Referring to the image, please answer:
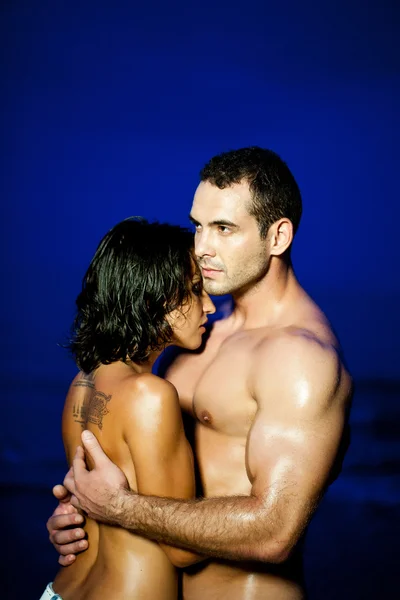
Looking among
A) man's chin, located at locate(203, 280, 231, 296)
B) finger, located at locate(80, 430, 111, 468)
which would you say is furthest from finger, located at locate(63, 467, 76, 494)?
man's chin, located at locate(203, 280, 231, 296)

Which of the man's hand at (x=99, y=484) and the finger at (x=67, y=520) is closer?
the man's hand at (x=99, y=484)

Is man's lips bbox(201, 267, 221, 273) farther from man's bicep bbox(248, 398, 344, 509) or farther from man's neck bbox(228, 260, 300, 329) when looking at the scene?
man's bicep bbox(248, 398, 344, 509)

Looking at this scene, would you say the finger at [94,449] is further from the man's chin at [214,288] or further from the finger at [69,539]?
the man's chin at [214,288]

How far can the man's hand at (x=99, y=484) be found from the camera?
1.72 meters

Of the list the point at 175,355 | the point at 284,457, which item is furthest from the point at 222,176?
the point at 284,457

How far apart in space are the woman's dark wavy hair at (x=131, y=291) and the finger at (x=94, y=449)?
195 mm

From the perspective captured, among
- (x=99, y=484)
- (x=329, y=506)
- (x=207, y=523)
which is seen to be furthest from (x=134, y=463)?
(x=329, y=506)

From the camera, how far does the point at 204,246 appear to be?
6.15ft

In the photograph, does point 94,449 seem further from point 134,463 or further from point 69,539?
point 69,539

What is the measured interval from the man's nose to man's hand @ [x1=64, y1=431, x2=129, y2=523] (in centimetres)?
52

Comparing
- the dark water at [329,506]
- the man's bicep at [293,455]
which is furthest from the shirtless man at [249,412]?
the dark water at [329,506]

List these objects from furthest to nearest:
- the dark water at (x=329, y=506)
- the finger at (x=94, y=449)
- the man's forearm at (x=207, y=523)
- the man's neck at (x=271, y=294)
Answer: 1. the dark water at (x=329, y=506)
2. the man's neck at (x=271, y=294)
3. the finger at (x=94, y=449)
4. the man's forearm at (x=207, y=523)

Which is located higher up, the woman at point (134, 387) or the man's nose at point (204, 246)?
the man's nose at point (204, 246)

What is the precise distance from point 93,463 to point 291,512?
0.48m
